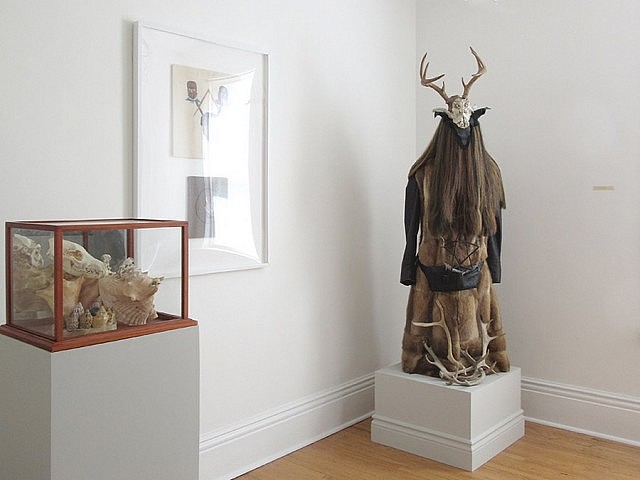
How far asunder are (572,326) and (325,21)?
6.53ft

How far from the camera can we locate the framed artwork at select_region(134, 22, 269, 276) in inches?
96.7

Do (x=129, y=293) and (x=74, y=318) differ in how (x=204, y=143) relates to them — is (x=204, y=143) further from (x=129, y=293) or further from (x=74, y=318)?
(x=74, y=318)

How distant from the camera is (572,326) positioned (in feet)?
11.3

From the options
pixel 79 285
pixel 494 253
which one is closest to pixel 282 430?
pixel 494 253

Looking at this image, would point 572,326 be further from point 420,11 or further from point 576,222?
point 420,11

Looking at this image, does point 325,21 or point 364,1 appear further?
point 364,1

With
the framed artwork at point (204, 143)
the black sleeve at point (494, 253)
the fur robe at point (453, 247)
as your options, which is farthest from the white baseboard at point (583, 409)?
the framed artwork at point (204, 143)

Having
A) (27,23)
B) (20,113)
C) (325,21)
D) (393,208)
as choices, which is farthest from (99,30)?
(393,208)

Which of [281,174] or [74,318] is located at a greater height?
[281,174]

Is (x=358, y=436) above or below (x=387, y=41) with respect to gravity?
below

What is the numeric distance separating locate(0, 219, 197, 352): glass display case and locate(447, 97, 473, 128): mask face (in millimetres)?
1599

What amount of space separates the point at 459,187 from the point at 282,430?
1382 mm

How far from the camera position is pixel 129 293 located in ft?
5.90

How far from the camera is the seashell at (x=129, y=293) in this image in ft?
5.86
